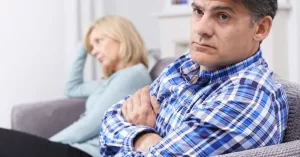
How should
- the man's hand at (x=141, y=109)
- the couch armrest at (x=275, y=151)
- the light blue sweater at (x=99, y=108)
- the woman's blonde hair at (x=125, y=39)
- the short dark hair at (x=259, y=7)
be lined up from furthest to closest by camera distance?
the woman's blonde hair at (x=125, y=39), the light blue sweater at (x=99, y=108), the man's hand at (x=141, y=109), the short dark hair at (x=259, y=7), the couch armrest at (x=275, y=151)

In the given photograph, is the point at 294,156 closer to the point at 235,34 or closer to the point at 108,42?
the point at 235,34

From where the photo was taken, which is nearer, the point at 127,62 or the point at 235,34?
the point at 235,34

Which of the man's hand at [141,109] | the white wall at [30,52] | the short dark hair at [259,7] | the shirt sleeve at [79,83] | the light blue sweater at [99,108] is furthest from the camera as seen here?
the white wall at [30,52]

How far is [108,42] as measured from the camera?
222 centimetres

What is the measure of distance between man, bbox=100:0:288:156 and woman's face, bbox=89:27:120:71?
0.87 m

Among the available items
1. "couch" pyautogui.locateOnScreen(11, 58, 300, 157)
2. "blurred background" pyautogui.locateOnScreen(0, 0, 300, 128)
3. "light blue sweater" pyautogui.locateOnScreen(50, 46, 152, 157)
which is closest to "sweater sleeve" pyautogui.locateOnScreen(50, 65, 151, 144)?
"light blue sweater" pyautogui.locateOnScreen(50, 46, 152, 157)

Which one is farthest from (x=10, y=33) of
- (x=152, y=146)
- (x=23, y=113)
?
(x=152, y=146)

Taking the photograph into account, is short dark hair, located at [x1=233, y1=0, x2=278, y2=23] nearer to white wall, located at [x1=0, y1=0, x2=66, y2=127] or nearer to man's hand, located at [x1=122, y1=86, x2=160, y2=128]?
man's hand, located at [x1=122, y1=86, x2=160, y2=128]

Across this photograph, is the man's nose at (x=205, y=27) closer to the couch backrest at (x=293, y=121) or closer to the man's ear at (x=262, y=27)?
the man's ear at (x=262, y=27)

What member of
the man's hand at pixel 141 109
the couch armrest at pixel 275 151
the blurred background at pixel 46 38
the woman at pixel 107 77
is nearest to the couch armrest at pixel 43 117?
the woman at pixel 107 77

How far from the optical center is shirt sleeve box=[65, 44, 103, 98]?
2.37m

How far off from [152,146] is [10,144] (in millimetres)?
509

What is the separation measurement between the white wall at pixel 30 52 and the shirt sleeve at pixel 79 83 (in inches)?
21.1

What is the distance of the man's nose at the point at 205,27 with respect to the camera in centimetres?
115
